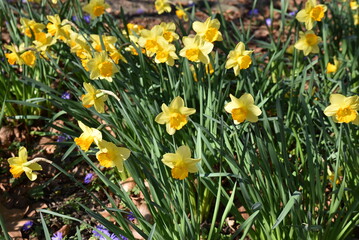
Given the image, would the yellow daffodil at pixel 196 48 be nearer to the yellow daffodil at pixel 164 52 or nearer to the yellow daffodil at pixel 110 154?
the yellow daffodil at pixel 164 52

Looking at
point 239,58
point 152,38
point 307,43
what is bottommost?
point 307,43

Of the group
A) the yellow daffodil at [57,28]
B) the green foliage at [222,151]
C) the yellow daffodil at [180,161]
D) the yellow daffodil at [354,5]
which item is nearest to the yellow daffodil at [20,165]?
the green foliage at [222,151]

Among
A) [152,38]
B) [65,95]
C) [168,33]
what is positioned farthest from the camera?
[65,95]

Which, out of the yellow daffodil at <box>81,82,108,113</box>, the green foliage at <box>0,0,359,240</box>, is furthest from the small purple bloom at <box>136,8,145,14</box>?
the yellow daffodil at <box>81,82,108,113</box>

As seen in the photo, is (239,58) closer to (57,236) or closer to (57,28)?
(57,28)

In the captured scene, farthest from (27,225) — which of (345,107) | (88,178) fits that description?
(345,107)

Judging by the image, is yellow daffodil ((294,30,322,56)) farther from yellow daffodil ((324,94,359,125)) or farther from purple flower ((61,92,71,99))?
purple flower ((61,92,71,99))
